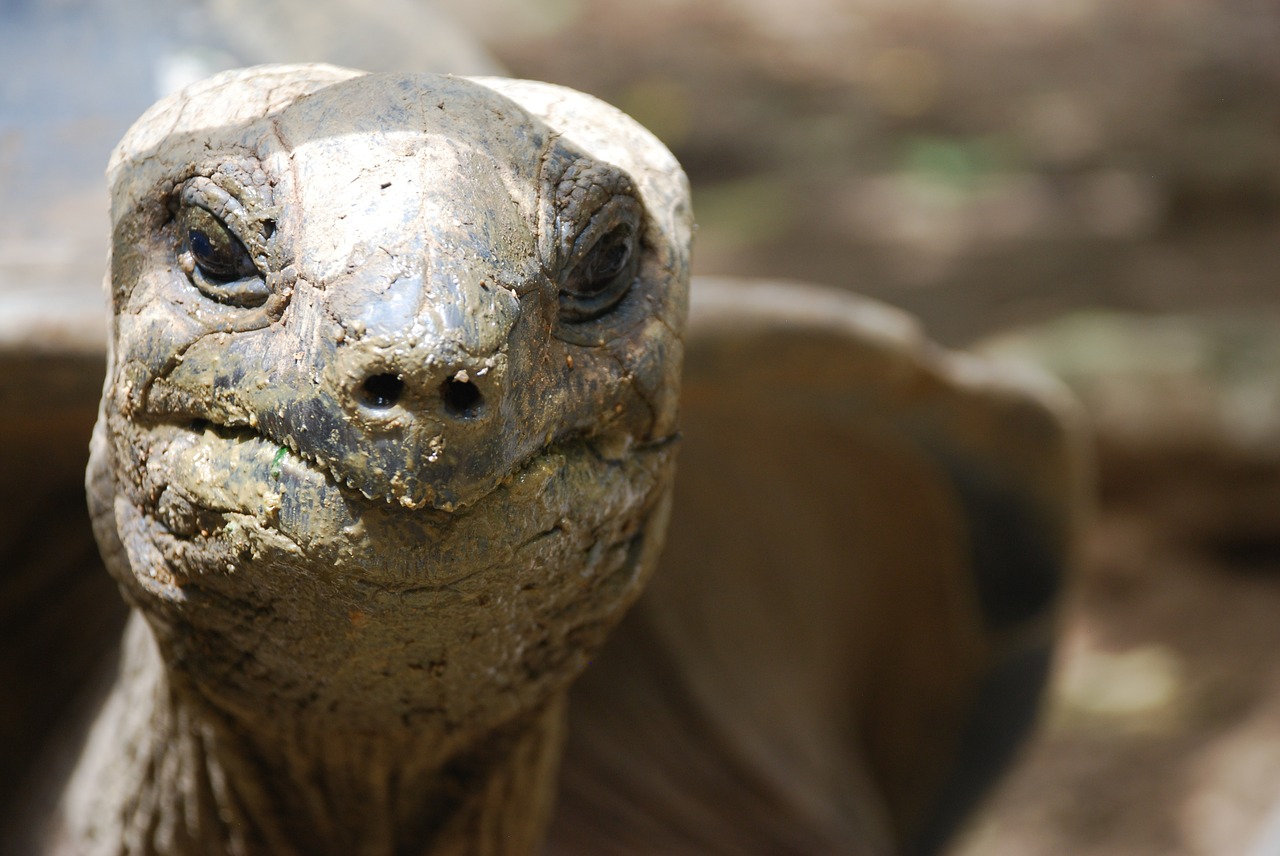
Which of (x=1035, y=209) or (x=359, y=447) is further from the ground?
(x=359, y=447)

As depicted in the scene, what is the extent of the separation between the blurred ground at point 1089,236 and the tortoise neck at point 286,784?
6.85 feet

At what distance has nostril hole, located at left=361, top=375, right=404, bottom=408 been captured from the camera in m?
1.08

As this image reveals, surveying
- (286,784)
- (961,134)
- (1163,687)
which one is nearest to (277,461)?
(286,784)

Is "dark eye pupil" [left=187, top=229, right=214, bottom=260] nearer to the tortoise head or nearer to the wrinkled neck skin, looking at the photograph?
the tortoise head

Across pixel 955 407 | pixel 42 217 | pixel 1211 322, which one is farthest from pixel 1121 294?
pixel 42 217

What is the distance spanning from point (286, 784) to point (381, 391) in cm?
69

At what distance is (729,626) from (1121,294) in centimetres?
406

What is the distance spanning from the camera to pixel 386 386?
42.4 inches

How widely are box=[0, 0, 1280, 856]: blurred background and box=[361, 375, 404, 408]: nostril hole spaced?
30.9 inches

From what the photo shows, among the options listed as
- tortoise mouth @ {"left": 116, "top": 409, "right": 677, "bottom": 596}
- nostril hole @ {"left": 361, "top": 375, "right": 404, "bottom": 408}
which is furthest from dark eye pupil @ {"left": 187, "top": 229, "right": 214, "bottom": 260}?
nostril hole @ {"left": 361, "top": 375, "right": 404, "bottom": 408}

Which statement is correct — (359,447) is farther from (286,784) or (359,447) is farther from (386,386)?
(286,784)

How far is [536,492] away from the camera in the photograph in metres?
1.18

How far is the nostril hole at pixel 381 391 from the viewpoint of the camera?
1076 mm

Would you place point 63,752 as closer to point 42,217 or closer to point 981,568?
point 42,217
